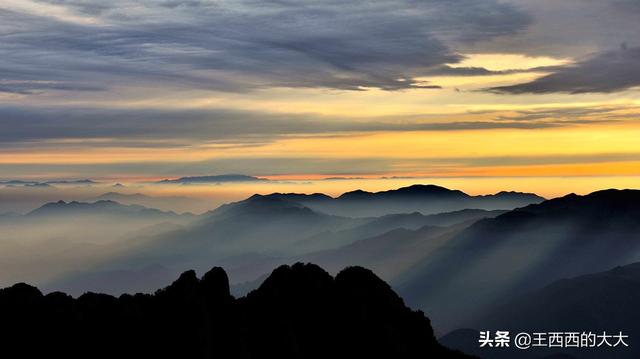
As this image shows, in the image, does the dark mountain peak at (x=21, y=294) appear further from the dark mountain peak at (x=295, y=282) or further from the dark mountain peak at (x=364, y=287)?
the dark mountain peak at (x=364, y=287)

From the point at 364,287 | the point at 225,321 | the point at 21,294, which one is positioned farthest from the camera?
the point at 364,287

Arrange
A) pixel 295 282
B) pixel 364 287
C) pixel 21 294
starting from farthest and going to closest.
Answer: pixel 364 287 < pixel 295 282 < pixel 21 294

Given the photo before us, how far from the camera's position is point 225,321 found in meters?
96.9

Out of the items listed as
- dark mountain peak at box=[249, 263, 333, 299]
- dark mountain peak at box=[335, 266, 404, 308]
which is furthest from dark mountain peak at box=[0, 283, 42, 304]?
dark mountain peak at box=[335, 266, 404, 308]

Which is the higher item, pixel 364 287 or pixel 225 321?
pixel 364 287

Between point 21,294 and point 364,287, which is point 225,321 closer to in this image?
point 364,287

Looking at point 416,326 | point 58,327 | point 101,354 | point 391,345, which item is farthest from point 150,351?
point 416,326

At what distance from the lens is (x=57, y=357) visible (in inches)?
3543

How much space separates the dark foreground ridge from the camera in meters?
91.6

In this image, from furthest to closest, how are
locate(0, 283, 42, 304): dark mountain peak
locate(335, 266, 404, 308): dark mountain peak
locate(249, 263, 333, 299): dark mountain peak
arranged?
locate(335, 266, 404, 308): dark mountain peak
locate(249, 263, 333, 299): dark mountain peak
locate(0, 283, 42, 304): dark mountain peak

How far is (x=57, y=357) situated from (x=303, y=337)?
3429 cm

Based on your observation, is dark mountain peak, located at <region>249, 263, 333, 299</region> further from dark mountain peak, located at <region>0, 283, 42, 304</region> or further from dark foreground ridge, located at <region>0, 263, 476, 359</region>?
dark mountain peak, located at <region>0, 283, 42, 304</region>

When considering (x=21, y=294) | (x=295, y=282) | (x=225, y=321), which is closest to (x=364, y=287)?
(x=295, y=282)

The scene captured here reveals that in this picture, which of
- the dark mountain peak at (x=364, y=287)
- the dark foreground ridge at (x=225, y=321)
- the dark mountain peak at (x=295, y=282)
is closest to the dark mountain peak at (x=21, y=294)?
the dark foreground ridge at (x=225, y=321)
